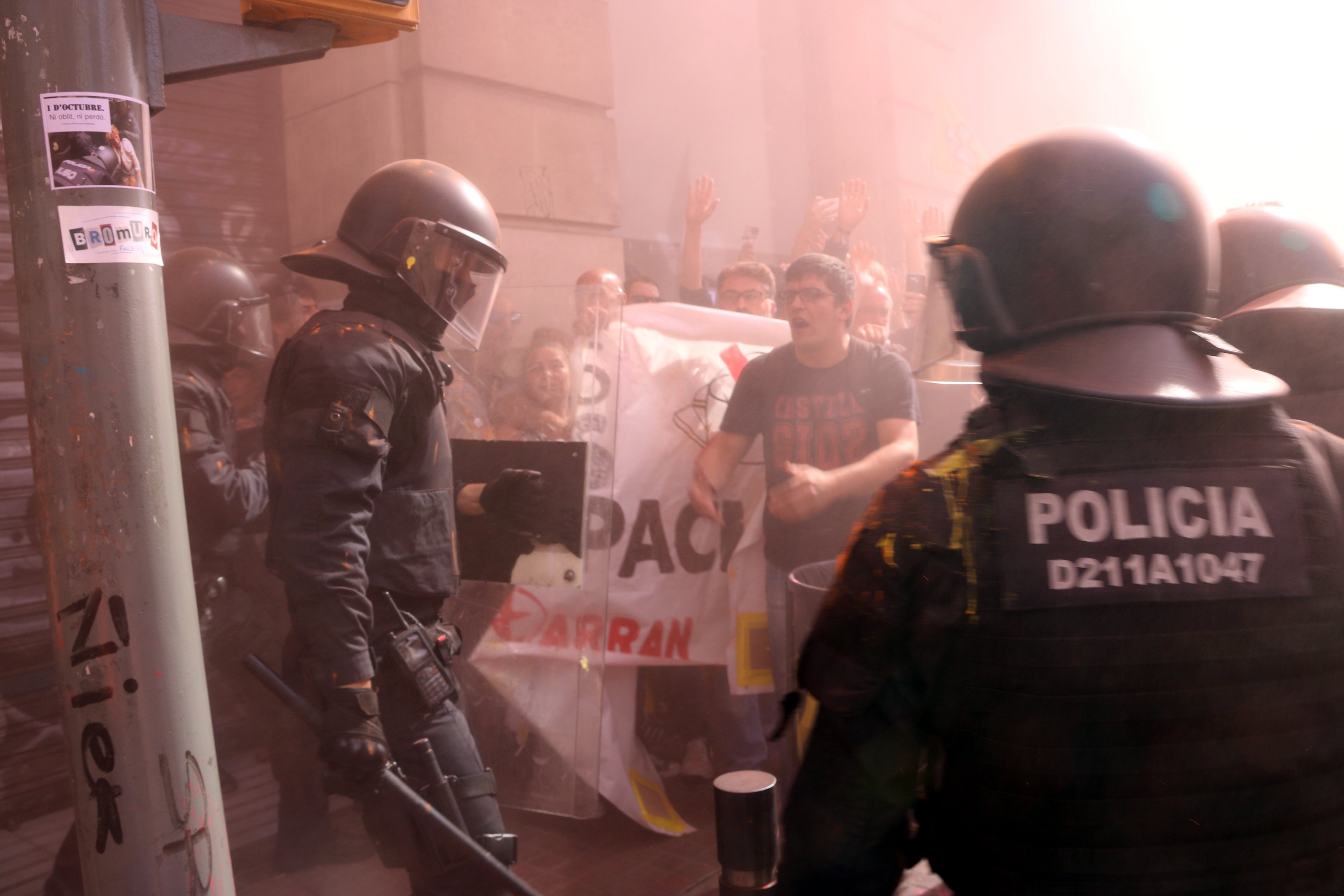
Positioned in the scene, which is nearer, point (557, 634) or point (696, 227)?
point (557, 634)

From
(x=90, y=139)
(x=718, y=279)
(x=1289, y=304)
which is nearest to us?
(x=90, y=139)

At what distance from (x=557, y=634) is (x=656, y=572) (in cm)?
56

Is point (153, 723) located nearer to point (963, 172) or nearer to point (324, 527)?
point (324, 527)

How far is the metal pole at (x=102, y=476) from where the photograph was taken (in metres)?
1.52

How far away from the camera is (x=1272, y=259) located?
2.38 metres

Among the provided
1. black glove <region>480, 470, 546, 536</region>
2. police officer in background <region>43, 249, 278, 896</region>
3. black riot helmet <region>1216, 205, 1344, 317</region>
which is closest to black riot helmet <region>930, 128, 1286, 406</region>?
black riot helmet <region>1216, 205, 1344, 317</region>

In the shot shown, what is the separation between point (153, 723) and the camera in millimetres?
1581

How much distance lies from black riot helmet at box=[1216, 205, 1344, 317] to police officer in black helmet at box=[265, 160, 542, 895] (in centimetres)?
205

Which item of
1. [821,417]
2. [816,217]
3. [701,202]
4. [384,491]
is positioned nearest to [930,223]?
[816,217]

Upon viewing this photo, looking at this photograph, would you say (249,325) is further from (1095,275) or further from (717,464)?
(1095,275)

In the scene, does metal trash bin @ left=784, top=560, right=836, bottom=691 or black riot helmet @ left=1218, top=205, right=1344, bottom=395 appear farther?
metal trash bin @ left=784, top=560, right=836, bottom=691

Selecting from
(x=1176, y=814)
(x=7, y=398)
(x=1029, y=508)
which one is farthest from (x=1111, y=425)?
(x=7, y=398)

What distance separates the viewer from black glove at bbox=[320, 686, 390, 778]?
1.96m

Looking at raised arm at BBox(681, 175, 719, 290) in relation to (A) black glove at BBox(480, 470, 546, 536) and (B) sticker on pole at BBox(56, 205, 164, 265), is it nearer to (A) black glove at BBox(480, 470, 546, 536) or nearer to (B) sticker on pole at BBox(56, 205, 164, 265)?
(A) black glove at BBox(480, 470, 546, 536)
